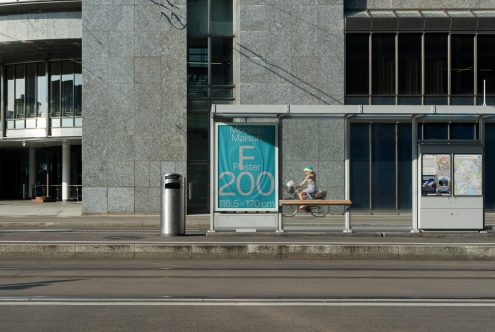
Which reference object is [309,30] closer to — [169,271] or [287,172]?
[287,172]

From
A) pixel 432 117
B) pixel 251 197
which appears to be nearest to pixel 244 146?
pixel 251 197

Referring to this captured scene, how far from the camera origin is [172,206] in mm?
16594

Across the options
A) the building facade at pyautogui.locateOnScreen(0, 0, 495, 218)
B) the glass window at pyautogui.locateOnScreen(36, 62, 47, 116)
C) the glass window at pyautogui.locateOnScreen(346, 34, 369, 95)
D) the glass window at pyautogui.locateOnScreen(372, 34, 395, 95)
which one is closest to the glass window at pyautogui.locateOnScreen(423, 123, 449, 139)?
the building facade at pyautogui.locateOnScreen(0, 0, 495, 218)

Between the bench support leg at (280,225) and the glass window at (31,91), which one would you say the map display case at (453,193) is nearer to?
the bench support leg at (280,225)

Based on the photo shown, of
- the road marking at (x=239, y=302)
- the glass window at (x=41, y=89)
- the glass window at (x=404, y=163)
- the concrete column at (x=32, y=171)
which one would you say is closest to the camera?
the road marking at (x=239, y=302)

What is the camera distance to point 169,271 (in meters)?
12.2

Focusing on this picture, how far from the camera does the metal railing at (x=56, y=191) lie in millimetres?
40144

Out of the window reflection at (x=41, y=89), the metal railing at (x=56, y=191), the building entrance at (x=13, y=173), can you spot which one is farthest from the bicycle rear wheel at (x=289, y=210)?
the building entrance at (x=13, y=173)

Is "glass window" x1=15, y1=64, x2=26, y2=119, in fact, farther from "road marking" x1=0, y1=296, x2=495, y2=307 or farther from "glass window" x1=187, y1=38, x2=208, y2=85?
"road marking" x1=0, y1=296, x2=495, y2=307

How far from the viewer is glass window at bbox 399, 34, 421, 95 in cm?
2942

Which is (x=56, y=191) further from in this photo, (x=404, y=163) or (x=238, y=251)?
(x=238, y=251)

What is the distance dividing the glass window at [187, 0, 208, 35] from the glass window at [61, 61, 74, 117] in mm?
11143

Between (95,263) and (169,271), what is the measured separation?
6.54 feet

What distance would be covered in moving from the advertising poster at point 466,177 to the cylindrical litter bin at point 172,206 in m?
6.51
